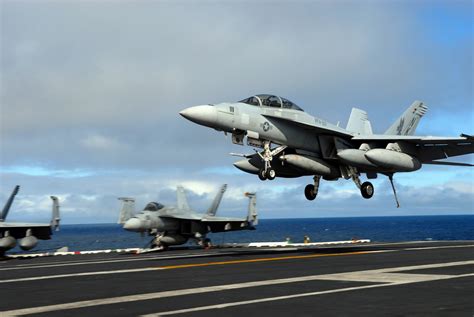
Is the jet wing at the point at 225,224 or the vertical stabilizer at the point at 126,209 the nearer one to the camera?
the vertical stabilizer at the point at 126,209

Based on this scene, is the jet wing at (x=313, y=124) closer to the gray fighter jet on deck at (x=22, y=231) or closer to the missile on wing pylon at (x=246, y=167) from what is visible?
Result: the missile on wing pylon at (x=246, y=167)

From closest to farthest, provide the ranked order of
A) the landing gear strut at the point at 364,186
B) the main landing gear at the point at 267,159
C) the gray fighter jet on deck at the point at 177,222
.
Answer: the main landing gear at the point at 267,159
the landing gear strut at the point at 364,186
the gray fighter jet on deck at the point at 177,222

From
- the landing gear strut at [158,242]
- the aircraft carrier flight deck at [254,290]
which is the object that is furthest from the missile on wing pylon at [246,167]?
the landing gear strut at [158,242]

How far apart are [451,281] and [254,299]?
20.4 feet

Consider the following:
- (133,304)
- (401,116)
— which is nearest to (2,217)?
(401,116)

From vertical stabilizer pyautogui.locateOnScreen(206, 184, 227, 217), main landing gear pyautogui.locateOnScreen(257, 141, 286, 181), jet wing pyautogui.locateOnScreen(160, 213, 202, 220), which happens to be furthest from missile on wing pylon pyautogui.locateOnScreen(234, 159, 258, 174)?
vertical stabilizer pyautogui.locateOnScreen(206, 184, 227, 217)

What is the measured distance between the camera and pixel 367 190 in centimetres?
2816

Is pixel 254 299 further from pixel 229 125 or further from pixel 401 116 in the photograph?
pixel 401 116

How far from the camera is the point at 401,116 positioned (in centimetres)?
3228

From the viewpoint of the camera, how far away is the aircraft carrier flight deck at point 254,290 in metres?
12.0

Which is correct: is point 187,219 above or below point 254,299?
above

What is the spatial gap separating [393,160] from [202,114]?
921 centimetres

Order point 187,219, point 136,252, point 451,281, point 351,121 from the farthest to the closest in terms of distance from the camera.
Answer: point 187,219, point 136,252, point 351,121, point 451,281

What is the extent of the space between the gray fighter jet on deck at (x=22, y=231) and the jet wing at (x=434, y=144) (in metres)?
26.5
